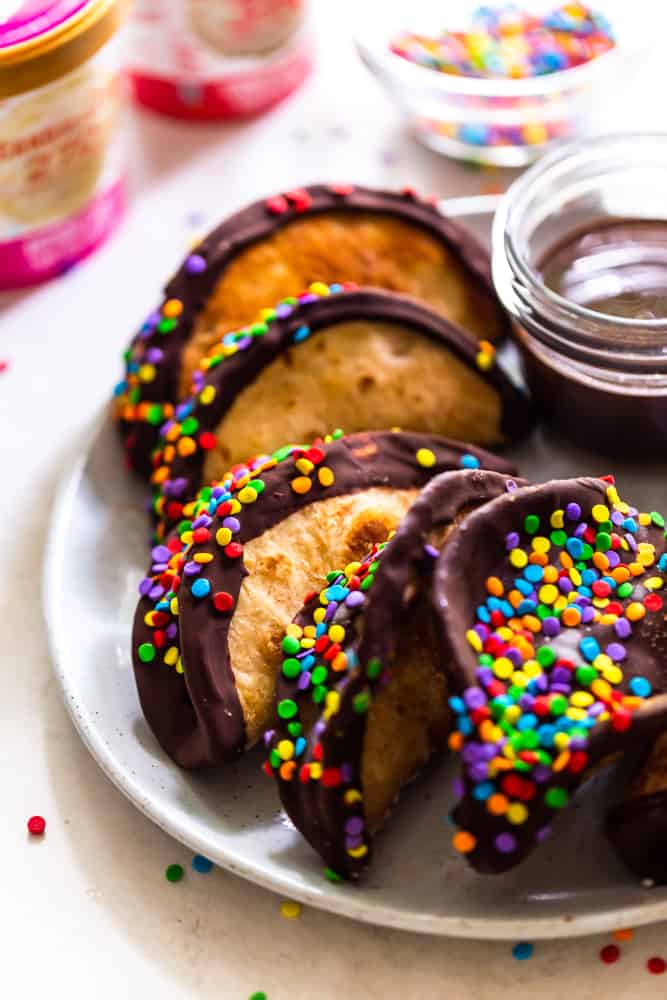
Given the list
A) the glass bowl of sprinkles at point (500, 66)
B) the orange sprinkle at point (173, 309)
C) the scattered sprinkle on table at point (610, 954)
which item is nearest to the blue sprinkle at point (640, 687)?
the scattered sprinkle on table at point (610, 954)

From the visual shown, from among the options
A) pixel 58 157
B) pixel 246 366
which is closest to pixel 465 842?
pixel 246 366

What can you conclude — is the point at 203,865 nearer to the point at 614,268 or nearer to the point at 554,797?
the point at 554,797

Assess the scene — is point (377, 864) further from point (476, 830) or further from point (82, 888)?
point (82, 888)

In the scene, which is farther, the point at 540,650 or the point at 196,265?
the point at 196,265

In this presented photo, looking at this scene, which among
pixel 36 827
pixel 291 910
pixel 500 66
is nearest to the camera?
pixel 291 910

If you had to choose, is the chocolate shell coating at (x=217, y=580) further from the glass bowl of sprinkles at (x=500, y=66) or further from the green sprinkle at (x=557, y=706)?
the glass bowl of sprinkles at (x=500, y=66)

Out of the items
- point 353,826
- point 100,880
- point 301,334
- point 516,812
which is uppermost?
point 301,334

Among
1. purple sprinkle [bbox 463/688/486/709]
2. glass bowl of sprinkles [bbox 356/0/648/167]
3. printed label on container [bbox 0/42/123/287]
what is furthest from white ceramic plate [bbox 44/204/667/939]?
glass bowl of sprinkles [bbox 356/0/648/167]

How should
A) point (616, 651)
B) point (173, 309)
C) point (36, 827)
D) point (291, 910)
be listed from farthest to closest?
point (173, 309) → point (36, 827) → point (291, 910) → point (616, 651)

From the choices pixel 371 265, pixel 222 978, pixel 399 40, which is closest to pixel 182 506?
pixel 371 265
